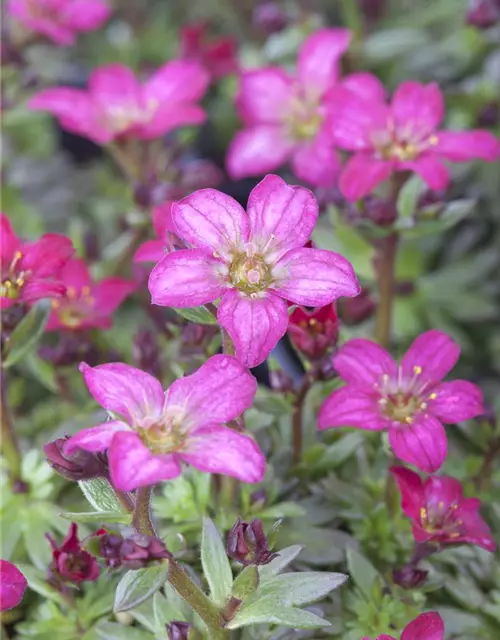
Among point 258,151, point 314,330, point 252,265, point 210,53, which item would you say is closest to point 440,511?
point 314,330

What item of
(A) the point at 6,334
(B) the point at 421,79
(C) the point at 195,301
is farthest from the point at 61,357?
(B) the point at 421,79

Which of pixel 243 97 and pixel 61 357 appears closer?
pixel 61 357

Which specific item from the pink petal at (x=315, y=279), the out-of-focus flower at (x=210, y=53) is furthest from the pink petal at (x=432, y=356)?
the out-of-focus flower at (x=210, y=53)

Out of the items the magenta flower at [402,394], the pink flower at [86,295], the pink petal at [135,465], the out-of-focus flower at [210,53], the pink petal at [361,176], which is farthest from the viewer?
the out-of-focus flower at [210,53]

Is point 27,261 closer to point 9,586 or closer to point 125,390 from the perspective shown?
point 125,390

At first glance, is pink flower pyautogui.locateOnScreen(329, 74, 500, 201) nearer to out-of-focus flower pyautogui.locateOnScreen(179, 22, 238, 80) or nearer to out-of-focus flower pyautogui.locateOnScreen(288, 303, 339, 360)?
out-of-focus flower pyautogui.locateOnScreen(288, 303, 339, 360)

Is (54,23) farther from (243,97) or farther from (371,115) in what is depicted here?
(371,115)

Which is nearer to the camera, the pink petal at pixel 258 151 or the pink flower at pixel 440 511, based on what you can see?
the pink flower at pixel 440 511

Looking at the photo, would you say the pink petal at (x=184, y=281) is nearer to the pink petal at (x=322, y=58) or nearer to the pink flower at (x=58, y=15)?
the pink petal at (x=322, y=58)
